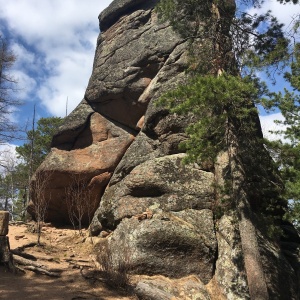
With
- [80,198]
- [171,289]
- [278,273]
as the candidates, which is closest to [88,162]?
[80,198]

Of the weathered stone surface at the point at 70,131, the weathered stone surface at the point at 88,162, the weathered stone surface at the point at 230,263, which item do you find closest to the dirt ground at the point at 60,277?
the weathered stone surface at the point at 230,263

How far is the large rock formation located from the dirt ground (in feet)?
3.24

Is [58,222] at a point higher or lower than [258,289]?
higher

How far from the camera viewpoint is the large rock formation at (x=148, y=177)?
9863mm

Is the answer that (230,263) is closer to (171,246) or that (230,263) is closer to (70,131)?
(171,246)

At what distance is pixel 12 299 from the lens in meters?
7.42

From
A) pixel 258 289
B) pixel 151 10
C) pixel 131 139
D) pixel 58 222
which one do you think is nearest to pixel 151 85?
pixel 131 139

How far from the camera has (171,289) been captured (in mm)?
9148

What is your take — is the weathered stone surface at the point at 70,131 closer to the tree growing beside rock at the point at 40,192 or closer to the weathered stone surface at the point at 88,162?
the weathered stone surface at the point at 88,162

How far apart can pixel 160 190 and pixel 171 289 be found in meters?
3.61

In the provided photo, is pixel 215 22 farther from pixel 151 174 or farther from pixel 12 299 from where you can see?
pixel 12 299

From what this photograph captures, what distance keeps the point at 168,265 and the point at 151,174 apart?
11.3ft

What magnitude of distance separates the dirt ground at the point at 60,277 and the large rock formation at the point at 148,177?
0.99m

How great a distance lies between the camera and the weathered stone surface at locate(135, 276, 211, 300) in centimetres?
847
